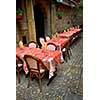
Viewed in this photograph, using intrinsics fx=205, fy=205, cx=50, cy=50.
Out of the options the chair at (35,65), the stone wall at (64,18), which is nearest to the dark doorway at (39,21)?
the stone wall at (64,18)

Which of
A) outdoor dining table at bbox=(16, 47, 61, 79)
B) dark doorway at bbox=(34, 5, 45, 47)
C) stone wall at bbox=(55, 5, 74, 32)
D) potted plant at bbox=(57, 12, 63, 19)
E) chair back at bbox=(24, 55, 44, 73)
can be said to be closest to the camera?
chair back at bbox=(24, 55, 44, 73)

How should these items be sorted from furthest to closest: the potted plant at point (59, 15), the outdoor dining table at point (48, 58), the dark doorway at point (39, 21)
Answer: the potted plant at point (59, 15)
the dark doorway at point (39, 21)
the outdoor dining table at point (48, 58)

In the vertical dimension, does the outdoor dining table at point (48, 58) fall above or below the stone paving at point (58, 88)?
above

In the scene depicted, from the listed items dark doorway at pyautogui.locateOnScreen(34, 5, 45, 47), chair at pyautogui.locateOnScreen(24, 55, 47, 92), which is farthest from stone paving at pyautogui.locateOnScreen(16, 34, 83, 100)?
dark doorway at pyautogui.locateOnScreen(34, 5, 45, 47)

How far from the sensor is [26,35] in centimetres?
441

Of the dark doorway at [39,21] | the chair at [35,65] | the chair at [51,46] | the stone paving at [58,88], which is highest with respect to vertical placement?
the dark doorway at [39,21]

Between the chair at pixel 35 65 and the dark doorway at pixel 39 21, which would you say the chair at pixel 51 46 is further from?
the dark doorway at pixel 39 21

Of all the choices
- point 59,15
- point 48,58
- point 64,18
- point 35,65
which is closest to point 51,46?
point 48,58

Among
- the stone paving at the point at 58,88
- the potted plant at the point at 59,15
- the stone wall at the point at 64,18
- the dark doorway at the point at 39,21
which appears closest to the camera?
the stone paving at the point at 58,88

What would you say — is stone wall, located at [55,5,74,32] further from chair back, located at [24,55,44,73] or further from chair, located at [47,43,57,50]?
chair back, located at [24,55,44,73]
